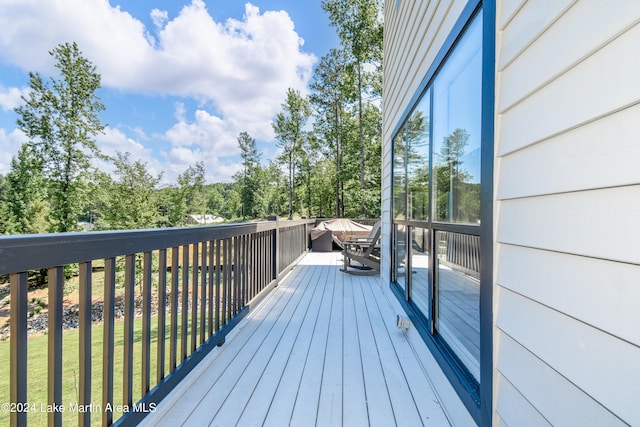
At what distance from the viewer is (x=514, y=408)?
113 cm

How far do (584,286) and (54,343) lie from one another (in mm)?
1542

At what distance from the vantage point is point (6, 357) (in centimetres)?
577

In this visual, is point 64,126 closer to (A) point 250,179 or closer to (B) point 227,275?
(B) point 227,275

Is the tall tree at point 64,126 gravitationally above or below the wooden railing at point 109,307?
above

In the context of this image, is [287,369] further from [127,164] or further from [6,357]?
[127,164]

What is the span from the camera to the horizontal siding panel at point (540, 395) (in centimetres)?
79

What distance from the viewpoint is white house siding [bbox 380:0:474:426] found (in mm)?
1856

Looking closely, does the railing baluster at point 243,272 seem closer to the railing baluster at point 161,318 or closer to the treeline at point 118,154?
the railing baluster at point 161,318

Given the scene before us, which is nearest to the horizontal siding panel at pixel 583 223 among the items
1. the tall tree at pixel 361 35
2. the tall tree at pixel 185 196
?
the tall tree at pixel 361 35

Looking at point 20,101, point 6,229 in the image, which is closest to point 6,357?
point 20,101

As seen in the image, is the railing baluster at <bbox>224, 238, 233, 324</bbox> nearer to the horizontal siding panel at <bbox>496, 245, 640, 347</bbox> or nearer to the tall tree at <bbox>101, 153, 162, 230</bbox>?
the horizontal siding panel at <bbox>496, 245, 640, 347</bbox>

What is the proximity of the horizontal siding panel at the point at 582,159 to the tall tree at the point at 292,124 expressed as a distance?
782 inches

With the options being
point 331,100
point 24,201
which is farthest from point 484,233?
point 24,201

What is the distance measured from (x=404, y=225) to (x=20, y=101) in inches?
724
